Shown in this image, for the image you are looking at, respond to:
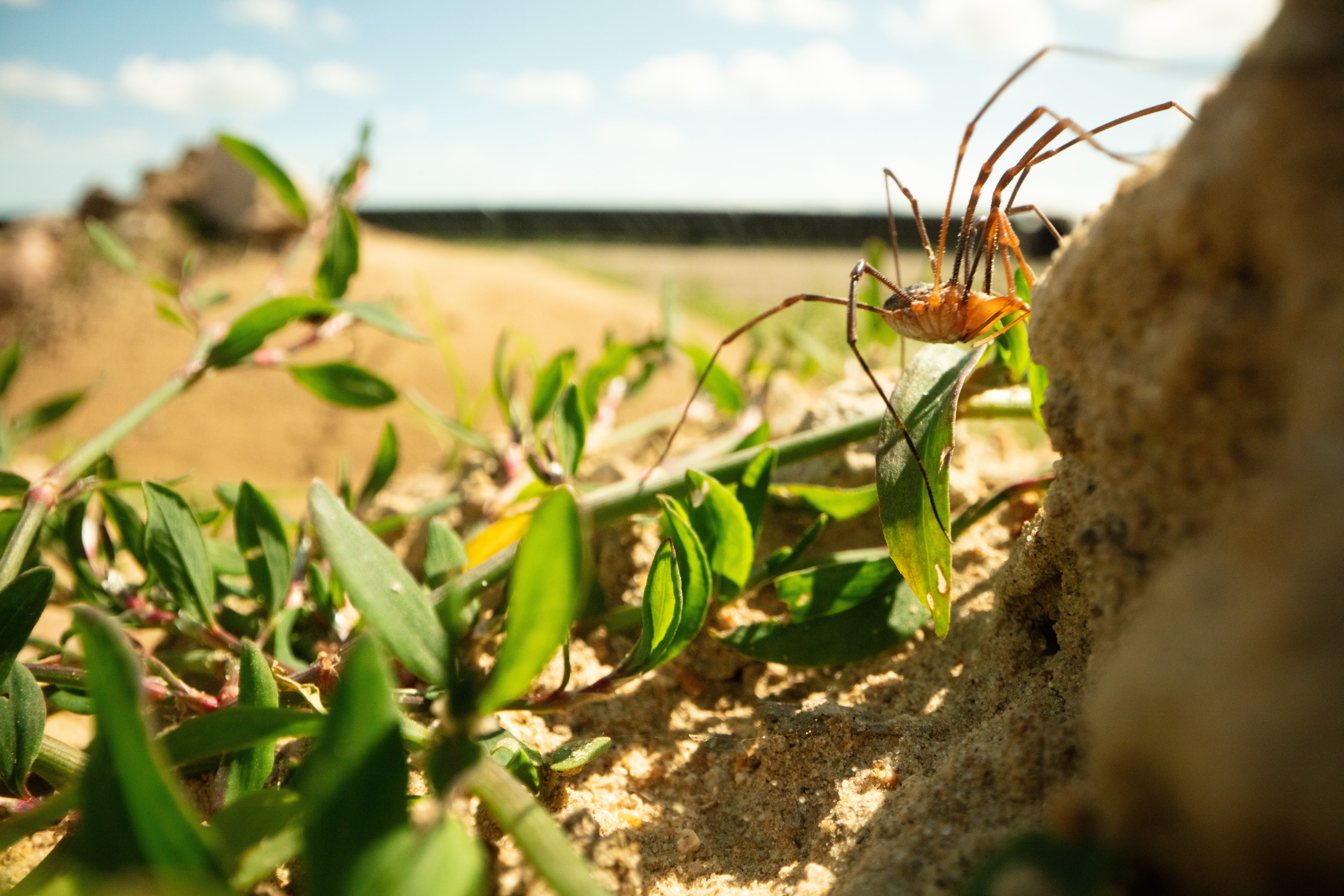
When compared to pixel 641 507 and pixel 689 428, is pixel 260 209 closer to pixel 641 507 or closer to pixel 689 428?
pixel 689 428

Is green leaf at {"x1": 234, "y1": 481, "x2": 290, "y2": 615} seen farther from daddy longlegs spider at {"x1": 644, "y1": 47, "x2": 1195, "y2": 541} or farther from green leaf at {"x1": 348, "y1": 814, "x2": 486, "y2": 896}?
green leaf at {"x1": 348, "y1": 814, "x2": 486, "y2": 896}

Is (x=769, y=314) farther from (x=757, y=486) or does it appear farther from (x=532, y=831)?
(x=532, y=831)

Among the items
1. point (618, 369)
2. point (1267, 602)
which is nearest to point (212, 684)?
point (618, 369)

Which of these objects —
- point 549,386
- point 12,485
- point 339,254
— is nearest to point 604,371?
point 549,386

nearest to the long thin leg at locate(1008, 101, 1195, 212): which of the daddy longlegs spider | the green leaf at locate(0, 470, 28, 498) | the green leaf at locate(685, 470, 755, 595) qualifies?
the daddy longlegs spider

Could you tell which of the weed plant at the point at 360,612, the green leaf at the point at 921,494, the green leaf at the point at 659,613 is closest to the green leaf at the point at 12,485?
the weed plant at the point at 360,612
